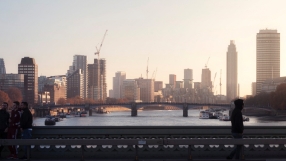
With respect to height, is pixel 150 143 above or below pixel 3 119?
below

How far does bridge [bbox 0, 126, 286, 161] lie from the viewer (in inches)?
549

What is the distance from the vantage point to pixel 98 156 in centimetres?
1527

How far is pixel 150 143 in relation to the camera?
45.8ft

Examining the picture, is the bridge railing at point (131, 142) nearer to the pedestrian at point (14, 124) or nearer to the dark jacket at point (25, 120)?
the dark jacket at point (25, 120)

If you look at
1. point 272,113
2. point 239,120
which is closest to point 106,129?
point 239,120

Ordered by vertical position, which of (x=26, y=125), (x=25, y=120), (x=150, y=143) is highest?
(x=25, y=120)

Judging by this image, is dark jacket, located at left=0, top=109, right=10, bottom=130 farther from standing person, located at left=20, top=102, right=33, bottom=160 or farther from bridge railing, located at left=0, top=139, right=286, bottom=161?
bridge railing, located at left=0, top=139, right=286, bottom=161

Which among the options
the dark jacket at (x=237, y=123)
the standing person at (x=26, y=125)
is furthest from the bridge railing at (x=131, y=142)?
the standing person at (x=26, y=125)

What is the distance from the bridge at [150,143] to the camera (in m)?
13.9

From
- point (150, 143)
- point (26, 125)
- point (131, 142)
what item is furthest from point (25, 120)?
point (150, 143)

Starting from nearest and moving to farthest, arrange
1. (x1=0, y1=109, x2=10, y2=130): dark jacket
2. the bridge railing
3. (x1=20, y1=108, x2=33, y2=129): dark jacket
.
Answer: the bridge railing → (x1=20, y1=108, x2=33, y2=129): dark jacket → (x1=0, y1=109, x2=10, y2=130): dark jacket

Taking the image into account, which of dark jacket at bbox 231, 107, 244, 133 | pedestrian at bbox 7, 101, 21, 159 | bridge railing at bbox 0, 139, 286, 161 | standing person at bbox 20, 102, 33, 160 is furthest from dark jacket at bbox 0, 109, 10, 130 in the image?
dark jacket at bbox 231, 107, 244, 133

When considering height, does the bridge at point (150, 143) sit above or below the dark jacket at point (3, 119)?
below

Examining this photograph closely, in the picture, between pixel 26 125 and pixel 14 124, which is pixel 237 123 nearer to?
pixel 26 125
